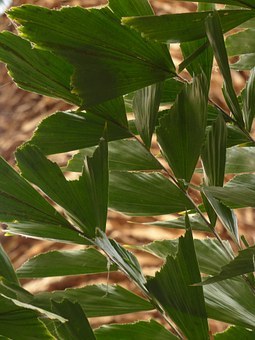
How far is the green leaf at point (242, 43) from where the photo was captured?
771 mm

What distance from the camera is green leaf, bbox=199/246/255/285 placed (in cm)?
37

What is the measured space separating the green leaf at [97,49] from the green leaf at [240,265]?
0.59 feet

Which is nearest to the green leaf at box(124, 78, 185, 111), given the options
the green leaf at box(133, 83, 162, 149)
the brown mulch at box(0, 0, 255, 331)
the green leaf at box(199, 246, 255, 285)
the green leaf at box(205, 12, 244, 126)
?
the green leaf at box(133, 83, 162, 149)

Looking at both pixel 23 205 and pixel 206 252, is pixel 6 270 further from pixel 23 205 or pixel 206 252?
pixel 206 252

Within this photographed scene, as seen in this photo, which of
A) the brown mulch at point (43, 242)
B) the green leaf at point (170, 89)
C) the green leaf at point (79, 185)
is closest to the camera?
the green leaf at point (79, 185)

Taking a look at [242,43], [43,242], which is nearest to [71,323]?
[242,43]

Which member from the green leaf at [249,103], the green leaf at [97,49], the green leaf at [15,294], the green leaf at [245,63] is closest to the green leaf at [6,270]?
the green leaf at [15,294]

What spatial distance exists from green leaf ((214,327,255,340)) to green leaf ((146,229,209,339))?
94 mm

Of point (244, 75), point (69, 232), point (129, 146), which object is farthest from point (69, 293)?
point (244, 75)

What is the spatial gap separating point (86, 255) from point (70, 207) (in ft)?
0.32

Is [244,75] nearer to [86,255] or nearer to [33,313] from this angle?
[86,255]

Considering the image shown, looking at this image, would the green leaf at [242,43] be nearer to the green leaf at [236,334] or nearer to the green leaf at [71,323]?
the green leaf at [236,334]

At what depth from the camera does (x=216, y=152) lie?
50cm

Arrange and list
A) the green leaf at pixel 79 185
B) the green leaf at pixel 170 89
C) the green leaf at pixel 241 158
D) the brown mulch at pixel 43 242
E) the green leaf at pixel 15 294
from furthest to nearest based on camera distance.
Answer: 1. the brown mulch at pixel 43 242
2. the green leaf at pixel 241 158
3. the green leaf at pixel 170 89
4. the green leaf at pixel 79 185
5. the green leaf at pixel 15 294
